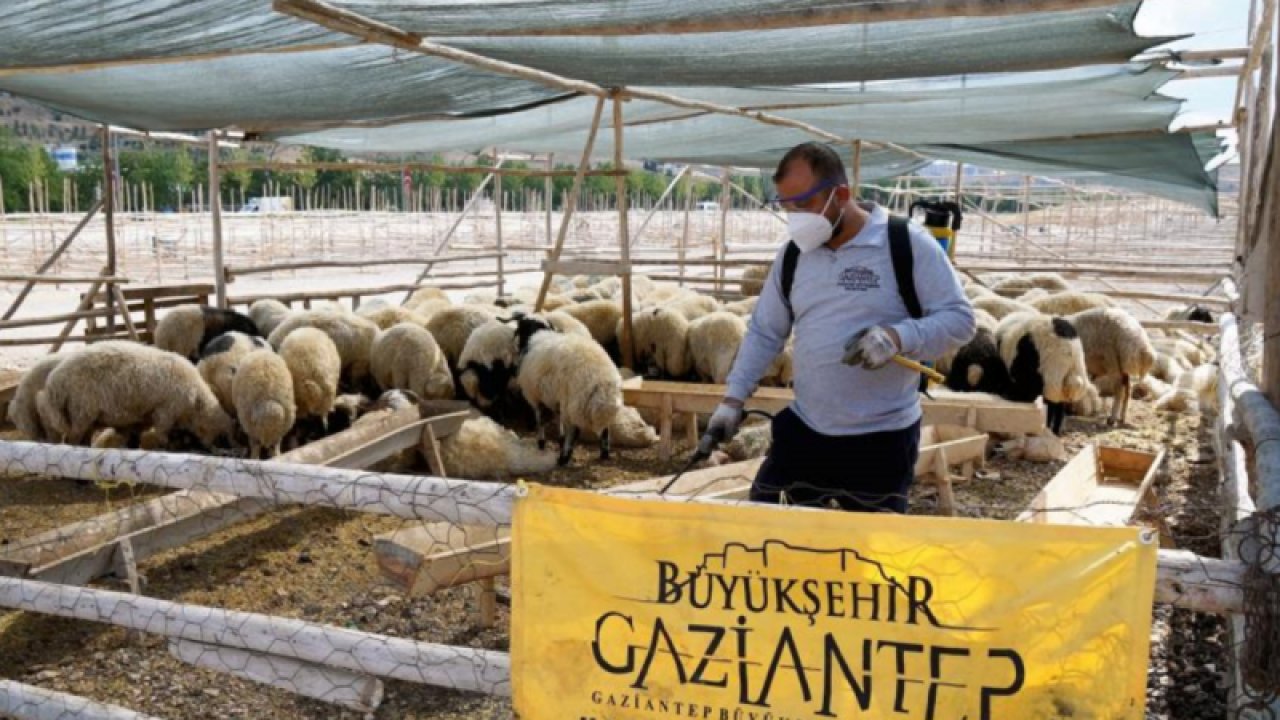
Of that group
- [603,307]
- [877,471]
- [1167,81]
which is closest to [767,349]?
[877,471]

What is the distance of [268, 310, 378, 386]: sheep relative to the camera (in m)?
8.86

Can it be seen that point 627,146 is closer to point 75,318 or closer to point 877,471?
point 75,318

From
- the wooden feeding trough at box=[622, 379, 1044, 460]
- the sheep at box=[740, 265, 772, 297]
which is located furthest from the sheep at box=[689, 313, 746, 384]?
the sheep at box=[740, 265, 772, 297]

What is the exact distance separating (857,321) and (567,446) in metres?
4.53

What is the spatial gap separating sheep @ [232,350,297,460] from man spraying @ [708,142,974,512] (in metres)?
4.48

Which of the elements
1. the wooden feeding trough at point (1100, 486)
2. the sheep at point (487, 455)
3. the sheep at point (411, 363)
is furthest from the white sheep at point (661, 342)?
the wooden feeding trough at point (1100, 486)

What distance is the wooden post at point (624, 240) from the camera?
27.5 feet

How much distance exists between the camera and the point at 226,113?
25.2 feet

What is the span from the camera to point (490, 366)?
28.3ft

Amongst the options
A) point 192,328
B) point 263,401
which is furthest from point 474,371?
point 192,328

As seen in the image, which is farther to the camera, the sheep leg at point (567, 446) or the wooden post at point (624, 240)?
the wooden post at point (624, 240)

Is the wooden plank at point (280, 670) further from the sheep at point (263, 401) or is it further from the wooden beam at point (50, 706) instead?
the sheep at point (263, 401)

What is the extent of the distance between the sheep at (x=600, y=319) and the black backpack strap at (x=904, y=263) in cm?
718

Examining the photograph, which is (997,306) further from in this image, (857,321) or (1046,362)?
(857,321)
